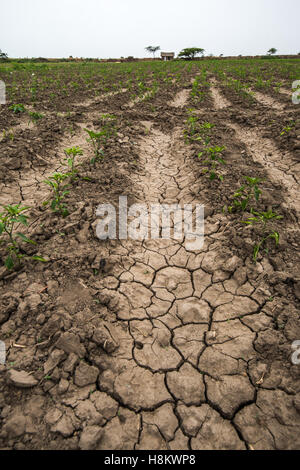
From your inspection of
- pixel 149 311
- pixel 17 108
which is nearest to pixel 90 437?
pixel 149 311

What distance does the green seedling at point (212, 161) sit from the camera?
3.24m

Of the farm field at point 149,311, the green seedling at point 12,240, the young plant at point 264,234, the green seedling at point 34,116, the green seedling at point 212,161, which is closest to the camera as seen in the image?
the farm field at point 149,311

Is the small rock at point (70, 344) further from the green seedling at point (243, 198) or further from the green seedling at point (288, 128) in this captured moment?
the green seedling at point (288, 128)

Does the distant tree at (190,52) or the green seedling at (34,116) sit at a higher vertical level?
the distant tree at (190,52)

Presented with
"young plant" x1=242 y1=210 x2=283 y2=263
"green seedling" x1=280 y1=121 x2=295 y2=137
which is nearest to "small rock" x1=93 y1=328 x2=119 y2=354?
"young plant" x1=242 y1=210 x2=283 y2=263

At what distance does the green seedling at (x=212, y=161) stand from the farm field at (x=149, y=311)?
29 millimetres

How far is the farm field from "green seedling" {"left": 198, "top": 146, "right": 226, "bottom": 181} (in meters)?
0.03

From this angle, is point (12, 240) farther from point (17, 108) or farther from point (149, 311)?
point (17, 108)

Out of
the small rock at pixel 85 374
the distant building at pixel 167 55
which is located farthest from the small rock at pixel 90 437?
the distant building at pixel 167 55

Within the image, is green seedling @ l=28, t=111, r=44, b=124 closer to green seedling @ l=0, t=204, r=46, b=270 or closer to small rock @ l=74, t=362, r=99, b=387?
green seedling @ l=0, t=204, r=46, b=270

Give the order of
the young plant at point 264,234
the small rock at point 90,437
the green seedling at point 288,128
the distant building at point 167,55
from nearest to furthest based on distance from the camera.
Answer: the small rock at point 90,437, the young plant at point 264,234, the green seedling at point 288,128, the distant building at point 167,55

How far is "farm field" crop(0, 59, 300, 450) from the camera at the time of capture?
4.41ft
